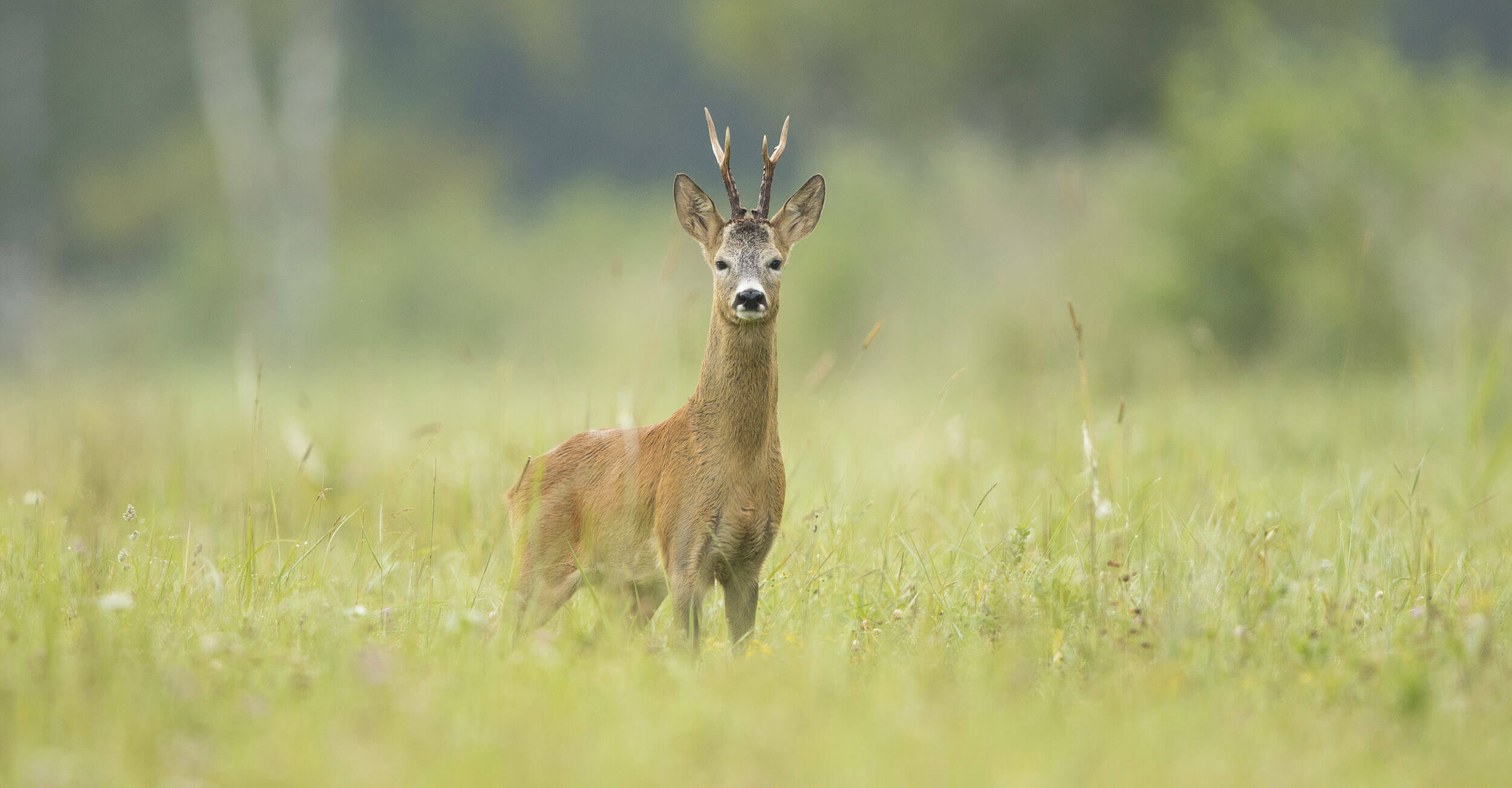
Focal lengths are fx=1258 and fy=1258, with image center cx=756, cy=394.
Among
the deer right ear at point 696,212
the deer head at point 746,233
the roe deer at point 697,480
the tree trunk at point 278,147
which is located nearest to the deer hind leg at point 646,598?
the roe deer at point 697,480

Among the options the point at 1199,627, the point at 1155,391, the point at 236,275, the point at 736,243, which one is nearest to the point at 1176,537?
the point at 1199,627

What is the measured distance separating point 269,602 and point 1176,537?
118 inches

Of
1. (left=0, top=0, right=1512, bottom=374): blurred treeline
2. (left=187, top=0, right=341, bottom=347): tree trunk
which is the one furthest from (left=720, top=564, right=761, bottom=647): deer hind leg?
(left=187, top=0, right=341, bottom=347): tree trunk

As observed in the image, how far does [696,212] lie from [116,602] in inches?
89.8

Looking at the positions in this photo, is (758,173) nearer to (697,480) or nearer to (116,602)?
(697,480)

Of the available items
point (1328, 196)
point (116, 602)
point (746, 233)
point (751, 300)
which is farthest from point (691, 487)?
point (1328, 196)

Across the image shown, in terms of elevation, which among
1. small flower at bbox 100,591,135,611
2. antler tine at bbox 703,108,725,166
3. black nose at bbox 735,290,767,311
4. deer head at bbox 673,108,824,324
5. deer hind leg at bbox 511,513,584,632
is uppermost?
antler tine at bbox 703,108,725,166

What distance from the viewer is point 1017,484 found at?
5684 millimetres

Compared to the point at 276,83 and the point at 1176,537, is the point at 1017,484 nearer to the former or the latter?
the point at 1176,537

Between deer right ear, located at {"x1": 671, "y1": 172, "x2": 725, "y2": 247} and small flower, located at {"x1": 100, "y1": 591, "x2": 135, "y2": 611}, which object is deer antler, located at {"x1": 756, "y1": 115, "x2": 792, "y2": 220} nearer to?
deer right ear, located at {"x1": 671, "y1": 172, "x2": 725, "y2": 247}

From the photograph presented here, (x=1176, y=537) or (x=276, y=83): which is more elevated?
(x=276, y=83)

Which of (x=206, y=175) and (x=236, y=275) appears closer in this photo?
(x=236, y=275)

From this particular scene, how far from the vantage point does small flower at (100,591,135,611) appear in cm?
329

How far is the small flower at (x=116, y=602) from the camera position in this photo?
A: 329cm
